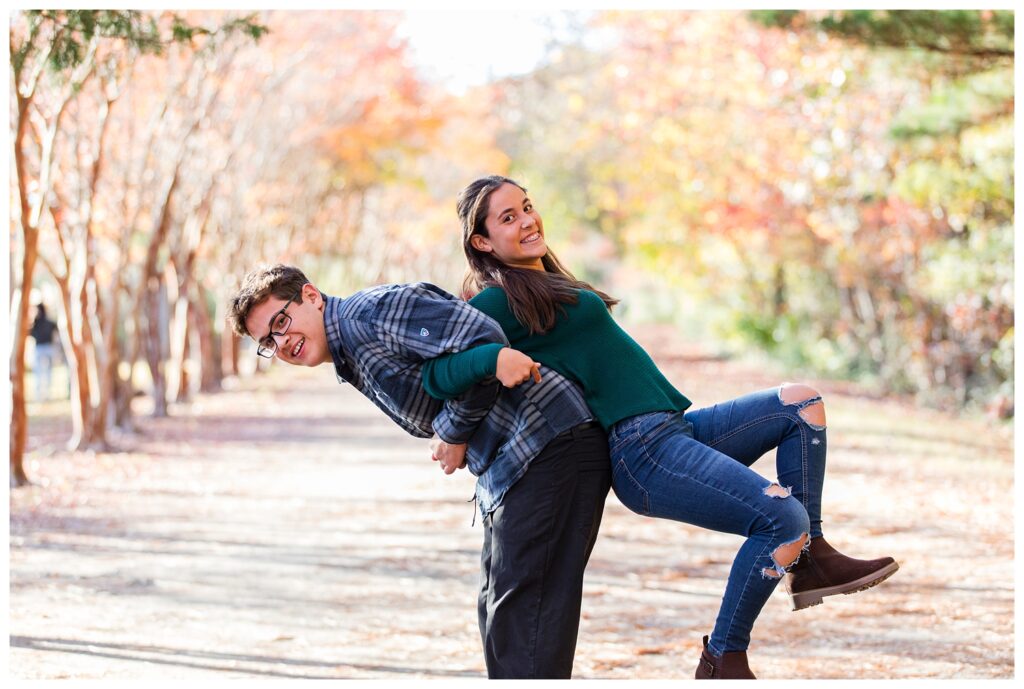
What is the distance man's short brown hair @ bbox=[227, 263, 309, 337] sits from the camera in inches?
163

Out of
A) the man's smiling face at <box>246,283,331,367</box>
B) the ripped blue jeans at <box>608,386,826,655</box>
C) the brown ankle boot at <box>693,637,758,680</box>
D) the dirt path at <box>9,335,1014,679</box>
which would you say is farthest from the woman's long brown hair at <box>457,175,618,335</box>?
the dirt path at <box>9,335,1014,679</box>

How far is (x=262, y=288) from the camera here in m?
4.12

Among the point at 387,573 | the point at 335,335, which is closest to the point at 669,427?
the point at 335,335

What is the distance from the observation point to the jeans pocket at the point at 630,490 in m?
4.18

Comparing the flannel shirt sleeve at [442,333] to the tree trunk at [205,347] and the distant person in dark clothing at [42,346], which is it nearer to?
the distant person in dark clothing at [42,346]

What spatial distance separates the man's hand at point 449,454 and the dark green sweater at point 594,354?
1.24 ft

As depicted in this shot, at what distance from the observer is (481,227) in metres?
4.37

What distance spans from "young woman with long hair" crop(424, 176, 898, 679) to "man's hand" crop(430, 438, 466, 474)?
0.28m

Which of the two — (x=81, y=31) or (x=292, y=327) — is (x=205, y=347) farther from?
(x=292, y=327)

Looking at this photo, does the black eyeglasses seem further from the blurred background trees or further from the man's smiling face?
the blurred background trees

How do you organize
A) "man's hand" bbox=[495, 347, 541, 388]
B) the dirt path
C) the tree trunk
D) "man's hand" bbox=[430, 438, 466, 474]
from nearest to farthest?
1. "man's hand" bbox=[495, 347, 541, 388]
2. "man's hand" bbox=[430, 438, 466, 474]
3. the dirt path
4. the tree trunk

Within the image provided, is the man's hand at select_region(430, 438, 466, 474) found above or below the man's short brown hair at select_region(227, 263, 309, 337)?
below

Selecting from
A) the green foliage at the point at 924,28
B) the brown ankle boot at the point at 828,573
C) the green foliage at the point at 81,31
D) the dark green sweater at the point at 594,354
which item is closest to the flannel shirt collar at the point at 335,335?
the dark green sweater at the point at 594,354

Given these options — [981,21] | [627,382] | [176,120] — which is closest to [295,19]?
[176,120]
